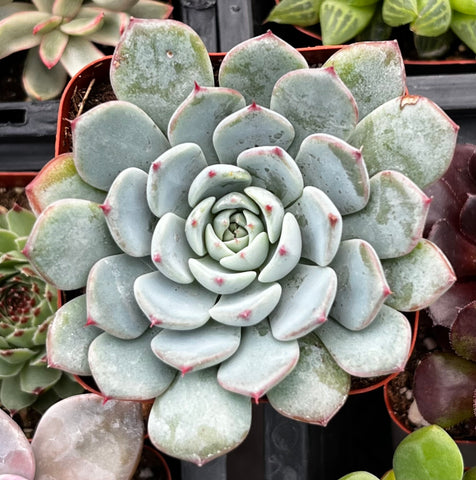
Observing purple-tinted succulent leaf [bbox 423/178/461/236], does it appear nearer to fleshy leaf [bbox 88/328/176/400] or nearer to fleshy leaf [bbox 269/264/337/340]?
fleshy leaf [bbox 269/264/337/340]

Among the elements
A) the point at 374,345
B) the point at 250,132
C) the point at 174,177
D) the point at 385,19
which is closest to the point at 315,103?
the point at 250,132

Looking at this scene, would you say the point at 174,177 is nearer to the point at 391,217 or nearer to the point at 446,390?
the point at 391,217

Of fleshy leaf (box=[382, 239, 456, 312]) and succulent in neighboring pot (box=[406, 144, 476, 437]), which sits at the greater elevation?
fleshy leaf (box=[382, 239, 456, 312])

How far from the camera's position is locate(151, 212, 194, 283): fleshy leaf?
69 centimetres

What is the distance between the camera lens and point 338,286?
0.71 m

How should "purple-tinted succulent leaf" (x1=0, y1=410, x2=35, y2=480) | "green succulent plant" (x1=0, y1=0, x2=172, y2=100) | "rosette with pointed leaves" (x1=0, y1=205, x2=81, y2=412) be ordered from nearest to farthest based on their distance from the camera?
"purple-tinted succulent leaf" (x1=0, y1=410, x2=35, y2=480) < "rosette with pointed leaves" (x1=0, y1=205, x2=81, y2=412) < "green succulent plant" (x1=0, y1=0, x2=172, y2=100)

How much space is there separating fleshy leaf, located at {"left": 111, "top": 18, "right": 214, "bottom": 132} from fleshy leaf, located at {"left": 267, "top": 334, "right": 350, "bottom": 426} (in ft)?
1.14

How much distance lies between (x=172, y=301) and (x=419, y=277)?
0.29 m

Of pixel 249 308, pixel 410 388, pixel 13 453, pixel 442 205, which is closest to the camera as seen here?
pixel 249 308

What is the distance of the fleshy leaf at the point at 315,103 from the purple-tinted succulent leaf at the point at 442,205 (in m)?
0.23

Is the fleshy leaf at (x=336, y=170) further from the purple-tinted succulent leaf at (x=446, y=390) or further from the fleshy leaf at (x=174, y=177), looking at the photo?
the purple-tinted succulent leaf at (x=446, y=390)

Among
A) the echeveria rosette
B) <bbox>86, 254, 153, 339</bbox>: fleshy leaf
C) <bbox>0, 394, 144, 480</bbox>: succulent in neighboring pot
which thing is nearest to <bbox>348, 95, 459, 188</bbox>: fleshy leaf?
the echeveria rosette

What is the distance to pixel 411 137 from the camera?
0.71 m

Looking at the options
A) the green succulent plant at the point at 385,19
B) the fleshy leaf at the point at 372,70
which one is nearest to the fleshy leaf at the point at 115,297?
the fleshy leaf at the point at 372,70
